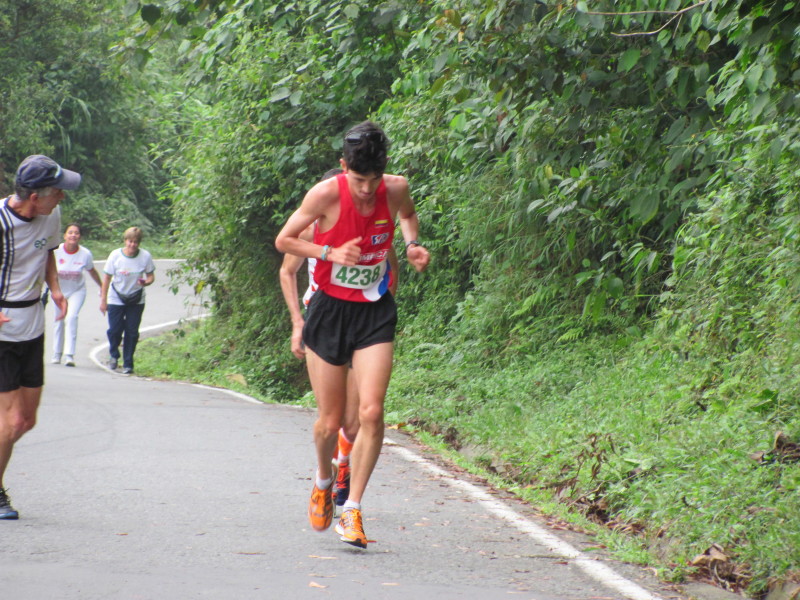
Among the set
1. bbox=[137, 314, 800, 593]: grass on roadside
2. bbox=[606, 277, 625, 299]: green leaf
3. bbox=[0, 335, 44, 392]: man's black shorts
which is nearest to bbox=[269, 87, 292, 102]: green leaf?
bbox=[137, 314, 800, 593]: grass on roadside

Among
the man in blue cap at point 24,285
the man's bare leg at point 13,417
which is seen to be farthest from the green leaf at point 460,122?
the man's bare leg at point 13,417

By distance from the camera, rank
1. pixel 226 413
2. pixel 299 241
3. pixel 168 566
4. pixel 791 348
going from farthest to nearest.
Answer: pixel 226 413, pixel 791 348, pixel 299 241, pixel 168 566

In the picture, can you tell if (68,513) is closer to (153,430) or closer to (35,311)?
(35,311)

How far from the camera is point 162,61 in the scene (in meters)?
45.4

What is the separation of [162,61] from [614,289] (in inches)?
1518

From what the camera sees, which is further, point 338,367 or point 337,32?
point 337,32

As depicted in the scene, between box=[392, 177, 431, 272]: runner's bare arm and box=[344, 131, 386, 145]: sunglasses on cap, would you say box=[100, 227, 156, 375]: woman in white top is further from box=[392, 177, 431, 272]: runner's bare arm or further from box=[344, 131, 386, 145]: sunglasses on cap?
box=[344, 131, 386, 145]: sunglasses on cap

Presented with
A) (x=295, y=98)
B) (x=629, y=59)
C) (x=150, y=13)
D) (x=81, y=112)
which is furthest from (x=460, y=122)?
(x=81, y=112)

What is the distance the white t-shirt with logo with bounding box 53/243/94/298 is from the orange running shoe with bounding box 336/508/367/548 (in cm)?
1223

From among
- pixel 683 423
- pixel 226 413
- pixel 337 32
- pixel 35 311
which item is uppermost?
pixel 337 32

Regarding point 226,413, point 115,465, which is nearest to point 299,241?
point 115,465

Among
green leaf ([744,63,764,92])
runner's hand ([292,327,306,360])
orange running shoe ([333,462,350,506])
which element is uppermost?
green leaf ([744,63,764,92])

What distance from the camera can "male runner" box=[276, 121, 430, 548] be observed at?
5.94 m

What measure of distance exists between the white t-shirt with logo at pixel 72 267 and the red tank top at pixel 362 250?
11.9 meters
